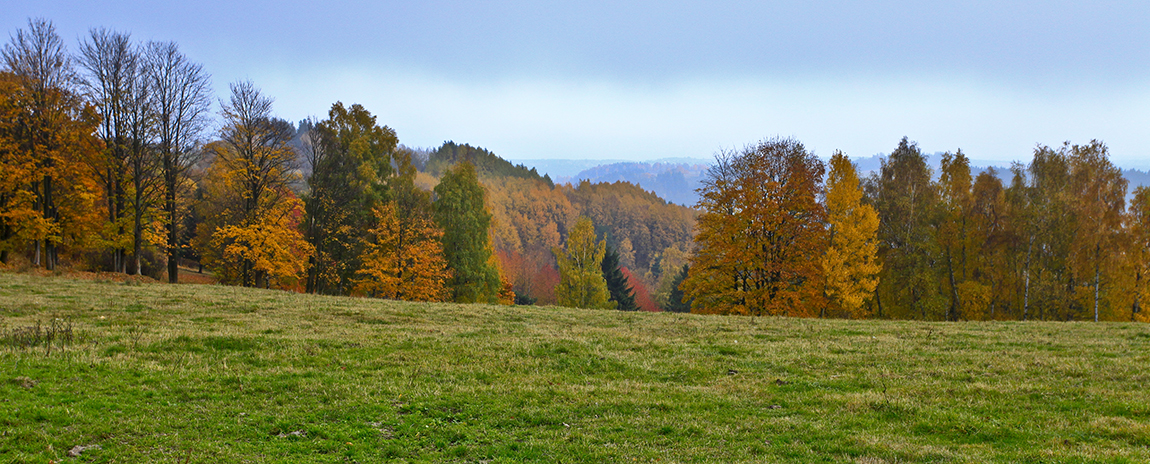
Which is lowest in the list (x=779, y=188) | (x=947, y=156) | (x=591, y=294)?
(x=591, y=294)

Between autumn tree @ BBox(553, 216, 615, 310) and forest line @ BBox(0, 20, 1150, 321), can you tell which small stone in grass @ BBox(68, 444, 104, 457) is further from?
autumn tree @ BBox(553, 216, 615, 310)

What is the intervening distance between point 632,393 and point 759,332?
8.65 metres

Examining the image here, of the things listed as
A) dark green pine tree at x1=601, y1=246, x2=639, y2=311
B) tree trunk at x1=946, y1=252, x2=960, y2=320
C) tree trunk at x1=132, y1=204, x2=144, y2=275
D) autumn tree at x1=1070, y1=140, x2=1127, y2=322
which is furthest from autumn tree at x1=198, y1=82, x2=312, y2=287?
autumn tree at x1=1070, y1=140, x2=1127, y2=322

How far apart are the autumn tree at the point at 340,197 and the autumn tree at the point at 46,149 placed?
39.1ft

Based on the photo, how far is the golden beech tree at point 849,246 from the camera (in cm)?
3281

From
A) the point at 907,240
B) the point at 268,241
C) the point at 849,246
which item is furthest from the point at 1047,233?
the point at 268,241

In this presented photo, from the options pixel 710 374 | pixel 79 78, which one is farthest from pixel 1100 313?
pixel 79 78

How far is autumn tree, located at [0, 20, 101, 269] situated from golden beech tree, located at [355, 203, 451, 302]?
15.9 m

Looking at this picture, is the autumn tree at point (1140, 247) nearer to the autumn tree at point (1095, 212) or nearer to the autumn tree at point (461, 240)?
the autumn tree at point (1095, 212)

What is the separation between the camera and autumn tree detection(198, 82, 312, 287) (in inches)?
1298

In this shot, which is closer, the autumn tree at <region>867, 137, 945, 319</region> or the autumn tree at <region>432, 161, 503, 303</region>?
the autumn tree at <region>867, 137, 945, 319</region>

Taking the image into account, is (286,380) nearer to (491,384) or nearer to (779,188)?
(491,384)

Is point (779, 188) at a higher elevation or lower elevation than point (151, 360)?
higher

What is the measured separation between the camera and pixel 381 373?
416 inches
